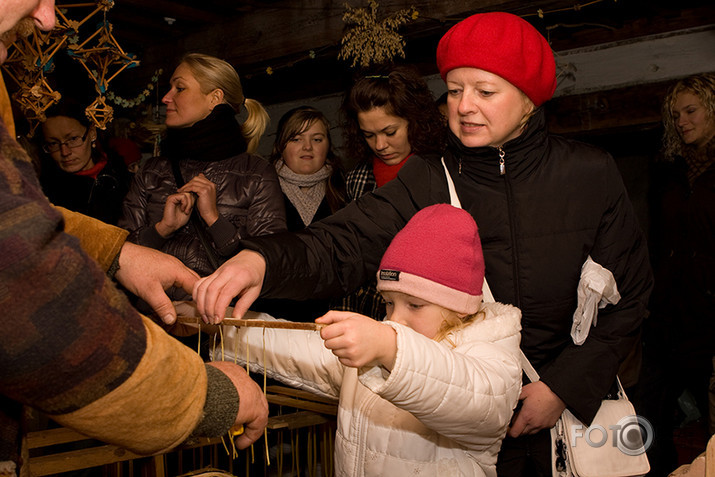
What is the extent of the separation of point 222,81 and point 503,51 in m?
1.76

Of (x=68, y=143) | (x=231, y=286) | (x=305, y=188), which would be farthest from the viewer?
(x=305, y=188)

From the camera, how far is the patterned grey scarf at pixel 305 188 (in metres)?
3.57

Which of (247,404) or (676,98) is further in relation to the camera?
(676,98)

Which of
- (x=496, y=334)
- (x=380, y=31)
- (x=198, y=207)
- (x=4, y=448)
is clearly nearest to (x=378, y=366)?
(x=496, y=334)

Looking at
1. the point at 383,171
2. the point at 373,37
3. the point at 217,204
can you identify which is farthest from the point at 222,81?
the point at 373,37

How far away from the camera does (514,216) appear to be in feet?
6.14

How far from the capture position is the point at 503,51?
1818 millimetres

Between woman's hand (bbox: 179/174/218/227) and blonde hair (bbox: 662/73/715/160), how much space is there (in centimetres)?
271

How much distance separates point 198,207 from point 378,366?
1.71 metres

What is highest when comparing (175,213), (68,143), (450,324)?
(68,143)

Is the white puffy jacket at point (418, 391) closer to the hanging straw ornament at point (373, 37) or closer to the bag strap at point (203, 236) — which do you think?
the bag strap at point (203, 236)

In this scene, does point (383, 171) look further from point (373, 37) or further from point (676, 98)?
point (676, 98)

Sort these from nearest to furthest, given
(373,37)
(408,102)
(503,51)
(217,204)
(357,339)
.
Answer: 1. (357,339)
2. (503,51)
3. (217,204)
4. (408,102)
5. (373,37)

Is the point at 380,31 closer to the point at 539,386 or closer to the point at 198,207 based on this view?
the point at 198,207
